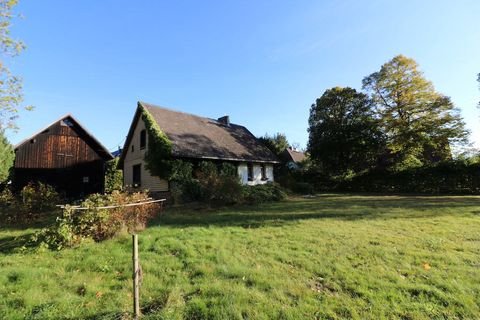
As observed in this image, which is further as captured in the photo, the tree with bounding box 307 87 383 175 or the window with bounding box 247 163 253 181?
the tree with bounding box 307 87 383 175

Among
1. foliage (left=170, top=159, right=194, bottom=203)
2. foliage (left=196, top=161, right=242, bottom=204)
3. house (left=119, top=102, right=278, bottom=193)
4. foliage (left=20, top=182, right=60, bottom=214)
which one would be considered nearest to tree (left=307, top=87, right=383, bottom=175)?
house (left=119, top=102, right=278, bottom=193)

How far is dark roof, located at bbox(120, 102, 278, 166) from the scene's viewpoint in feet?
62.4

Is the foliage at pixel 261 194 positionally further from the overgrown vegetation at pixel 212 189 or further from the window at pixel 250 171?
the window at pixel 250 171

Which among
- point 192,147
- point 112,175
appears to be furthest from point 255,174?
point 112,175

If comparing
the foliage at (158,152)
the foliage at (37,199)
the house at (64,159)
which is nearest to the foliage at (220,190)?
the foliage at (158,152)

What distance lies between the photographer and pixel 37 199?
489 inches

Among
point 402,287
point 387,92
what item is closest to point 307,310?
point 402,287

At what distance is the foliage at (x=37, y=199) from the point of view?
1193 centimetres

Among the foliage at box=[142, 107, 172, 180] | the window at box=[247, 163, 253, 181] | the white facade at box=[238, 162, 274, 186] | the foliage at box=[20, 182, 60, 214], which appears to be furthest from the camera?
the window at box=[247, 163, 253, 181]

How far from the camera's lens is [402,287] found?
14.6 ft

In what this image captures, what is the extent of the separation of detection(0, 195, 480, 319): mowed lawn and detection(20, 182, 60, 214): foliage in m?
3.68

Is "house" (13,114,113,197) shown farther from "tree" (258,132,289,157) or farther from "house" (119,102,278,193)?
"tree" (258,132,289,157)

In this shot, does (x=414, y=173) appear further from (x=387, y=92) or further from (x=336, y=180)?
(x=387, y=92)

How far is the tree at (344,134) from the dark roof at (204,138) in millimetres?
6468
